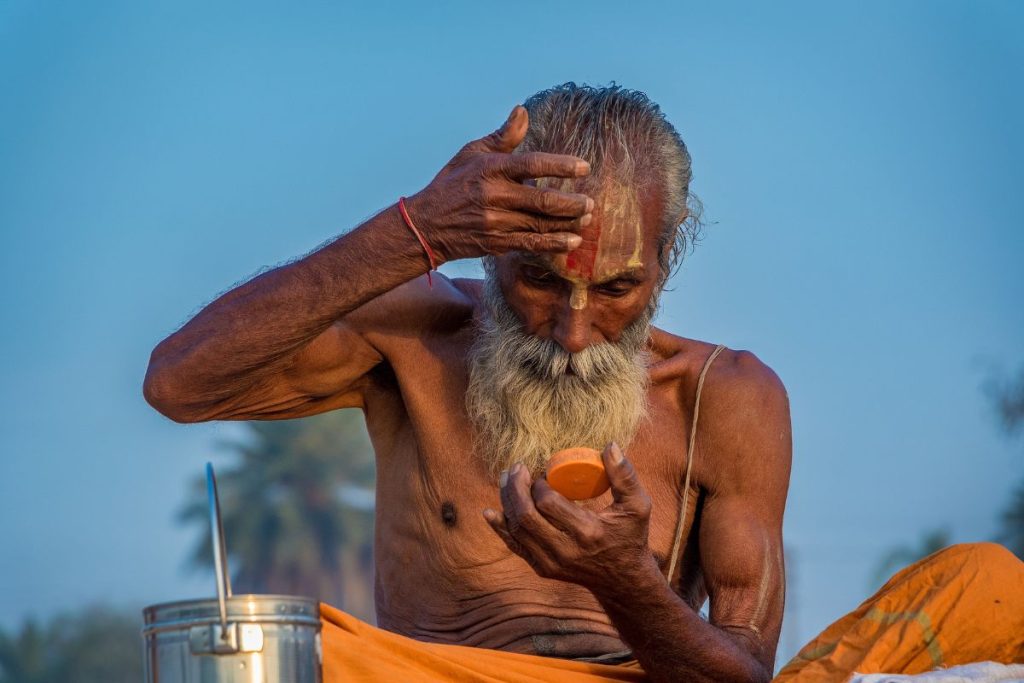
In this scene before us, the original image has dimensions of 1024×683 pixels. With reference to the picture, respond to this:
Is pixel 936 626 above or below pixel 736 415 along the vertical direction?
below

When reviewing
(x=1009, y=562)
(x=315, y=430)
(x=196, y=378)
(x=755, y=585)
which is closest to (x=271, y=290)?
(x=196, y=378)

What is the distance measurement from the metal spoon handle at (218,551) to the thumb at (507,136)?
1328 millimetres

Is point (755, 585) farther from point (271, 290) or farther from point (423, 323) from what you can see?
point (271, 290)

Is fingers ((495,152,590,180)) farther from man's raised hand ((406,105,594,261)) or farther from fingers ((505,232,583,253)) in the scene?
fingers ((505,232,583,253))

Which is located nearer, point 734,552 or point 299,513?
point 734,552

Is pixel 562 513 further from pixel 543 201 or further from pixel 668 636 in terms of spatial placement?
pixel 543 201

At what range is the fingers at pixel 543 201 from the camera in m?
3.88

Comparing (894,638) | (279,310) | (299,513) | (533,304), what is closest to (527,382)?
(533,304)

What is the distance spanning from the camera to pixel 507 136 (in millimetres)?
3982

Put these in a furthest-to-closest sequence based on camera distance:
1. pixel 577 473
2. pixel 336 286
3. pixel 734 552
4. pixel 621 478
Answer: pixel 734 552 < pixel 336 286 < pixel 577 473 < pixel 621 478

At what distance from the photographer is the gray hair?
4.52 m

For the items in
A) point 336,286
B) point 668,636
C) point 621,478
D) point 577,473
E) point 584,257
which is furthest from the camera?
point 584,257

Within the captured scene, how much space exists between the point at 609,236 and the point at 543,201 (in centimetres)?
49

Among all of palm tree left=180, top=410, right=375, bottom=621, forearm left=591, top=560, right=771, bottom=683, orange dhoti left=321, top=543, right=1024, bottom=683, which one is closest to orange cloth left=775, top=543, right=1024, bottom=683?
orange dhoti left=321, top=543, right=1024, bottom=683
